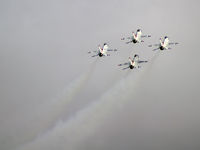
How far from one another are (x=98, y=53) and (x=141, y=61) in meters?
14.2

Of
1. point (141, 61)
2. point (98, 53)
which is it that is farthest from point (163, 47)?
point (98, 53)

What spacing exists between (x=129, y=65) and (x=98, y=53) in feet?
36.1

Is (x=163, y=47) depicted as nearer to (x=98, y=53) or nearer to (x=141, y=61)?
(x=141, y=61)

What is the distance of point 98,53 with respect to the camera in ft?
645

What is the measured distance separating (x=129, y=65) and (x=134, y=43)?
8.72 m

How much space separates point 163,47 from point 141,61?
8437mm

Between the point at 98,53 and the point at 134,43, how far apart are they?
491 inches

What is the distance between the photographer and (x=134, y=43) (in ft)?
651

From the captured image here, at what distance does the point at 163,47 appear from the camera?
194375 mm

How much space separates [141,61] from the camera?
195875 millimetres

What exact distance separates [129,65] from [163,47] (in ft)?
40.7
